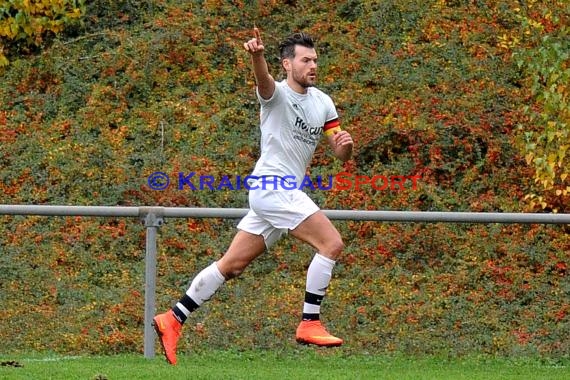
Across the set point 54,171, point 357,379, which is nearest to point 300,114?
point 357,379

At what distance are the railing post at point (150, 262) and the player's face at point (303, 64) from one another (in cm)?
181

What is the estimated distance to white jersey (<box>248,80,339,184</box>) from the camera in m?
8.40

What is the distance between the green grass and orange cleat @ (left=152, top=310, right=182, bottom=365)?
0.10 metres

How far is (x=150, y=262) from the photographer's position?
31.4ft

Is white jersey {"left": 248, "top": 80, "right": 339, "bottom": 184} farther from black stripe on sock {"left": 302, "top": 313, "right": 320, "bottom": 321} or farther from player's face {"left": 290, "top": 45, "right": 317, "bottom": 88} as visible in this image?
black stripe on sock {"left": 302, "top": 313, "right": 320, "bottom": 321}

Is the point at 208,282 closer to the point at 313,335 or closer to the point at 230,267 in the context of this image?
the point at 230,267

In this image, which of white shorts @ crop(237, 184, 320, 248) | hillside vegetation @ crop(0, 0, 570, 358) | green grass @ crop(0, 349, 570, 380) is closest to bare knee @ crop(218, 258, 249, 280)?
white shorts @ crop(237, 184, 320, 248)

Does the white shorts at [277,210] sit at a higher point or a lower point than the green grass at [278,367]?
higher

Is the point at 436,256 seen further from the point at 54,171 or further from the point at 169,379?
the point at 54,171

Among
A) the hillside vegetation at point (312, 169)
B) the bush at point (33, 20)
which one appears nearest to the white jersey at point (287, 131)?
the hillside vegetation at point (312, 169)

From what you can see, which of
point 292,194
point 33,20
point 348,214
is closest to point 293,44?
point 292,194

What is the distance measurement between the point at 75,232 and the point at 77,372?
2.67 metres

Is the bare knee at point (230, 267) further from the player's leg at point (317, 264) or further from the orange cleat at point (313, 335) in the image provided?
the orange cleat at point (313, 335)

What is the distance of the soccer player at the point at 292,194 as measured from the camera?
8398 mm
